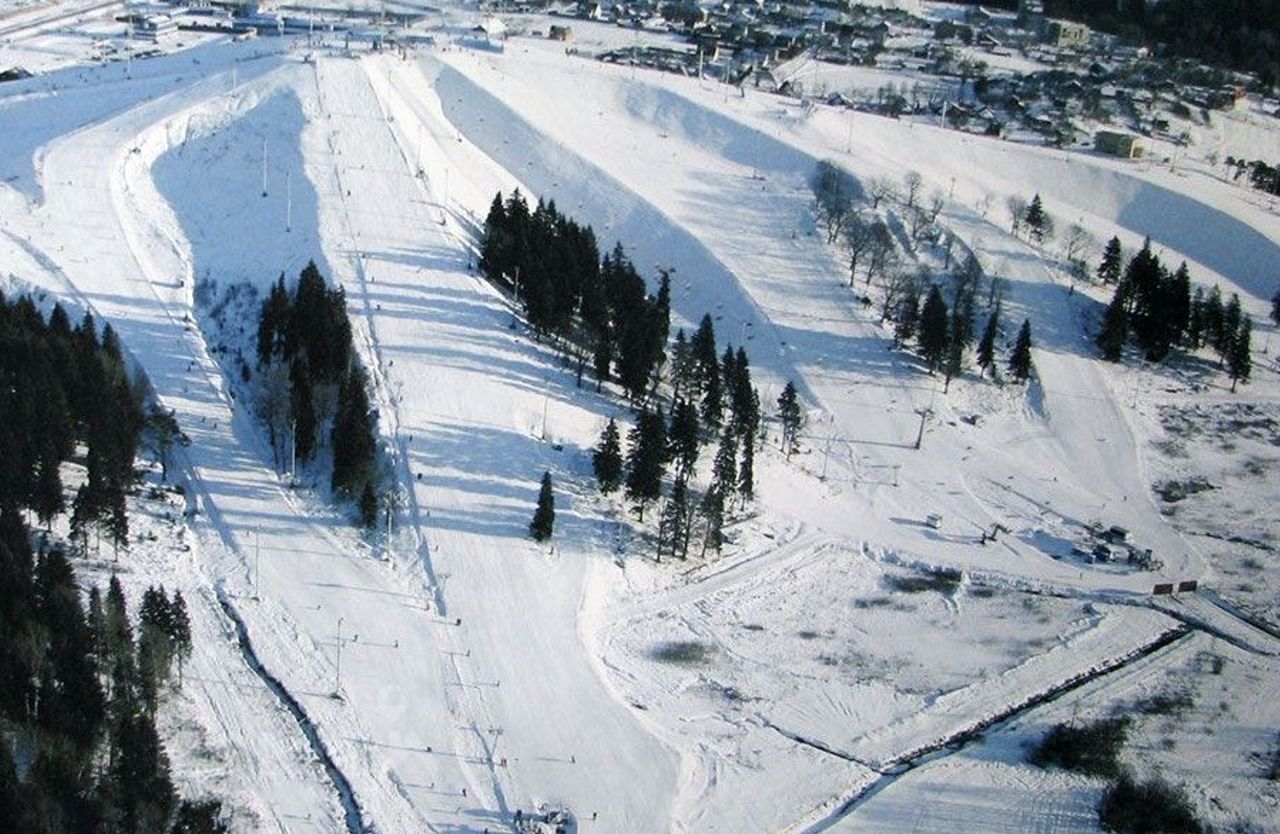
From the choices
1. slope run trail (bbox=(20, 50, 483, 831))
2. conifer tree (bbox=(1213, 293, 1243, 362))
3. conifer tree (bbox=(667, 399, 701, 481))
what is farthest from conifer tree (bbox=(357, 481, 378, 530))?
conifer tree (bbox=(1213, 293, 1243, 362))

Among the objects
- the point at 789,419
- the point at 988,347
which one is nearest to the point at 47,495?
the point at 789,419

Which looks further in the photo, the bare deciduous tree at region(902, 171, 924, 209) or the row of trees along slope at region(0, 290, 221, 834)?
the bare deciduous tree at region(902, 171, 924, 209)

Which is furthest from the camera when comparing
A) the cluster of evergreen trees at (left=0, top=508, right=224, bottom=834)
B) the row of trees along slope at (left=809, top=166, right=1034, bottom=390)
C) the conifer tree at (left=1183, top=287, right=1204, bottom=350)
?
the conifer tree at (left=1183, top=287, right=1204, bottom=350)

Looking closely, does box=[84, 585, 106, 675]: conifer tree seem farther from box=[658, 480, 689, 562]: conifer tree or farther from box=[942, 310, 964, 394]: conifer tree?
box=[942, 310, 964, 394]: conifer tree

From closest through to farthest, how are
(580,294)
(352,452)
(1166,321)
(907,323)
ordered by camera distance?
(352,452)
(580,294)
(907,323)
(1166,321)

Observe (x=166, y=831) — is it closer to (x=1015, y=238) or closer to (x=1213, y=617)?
(x=1213, y=617)

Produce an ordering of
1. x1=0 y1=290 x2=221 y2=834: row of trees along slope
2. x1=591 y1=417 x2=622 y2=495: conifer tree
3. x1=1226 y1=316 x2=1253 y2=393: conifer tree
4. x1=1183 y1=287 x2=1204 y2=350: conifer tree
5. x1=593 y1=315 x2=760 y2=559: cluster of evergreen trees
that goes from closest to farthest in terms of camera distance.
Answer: x1=0 y1=290 x2=221 y2=834: row of trees along slope
x1=593 y1=315 x2=760 y2=559: cluster of evergreen trees
x1=591 y1=417 x2=622 y2=495: conifer tree
x1=1226 y1=316 x2=1253 y2=393: conifer tree
x1=1183 y1=287 x2=1204 y2=350: conifer tree

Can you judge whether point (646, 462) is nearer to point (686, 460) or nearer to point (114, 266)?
point (686, 460)
